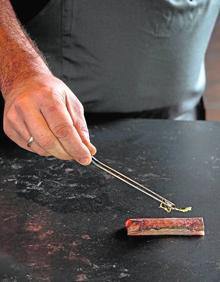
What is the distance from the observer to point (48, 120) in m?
0.81

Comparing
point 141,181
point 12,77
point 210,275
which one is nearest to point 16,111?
point 12,77

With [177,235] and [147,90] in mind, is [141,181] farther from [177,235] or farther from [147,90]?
[147,90]

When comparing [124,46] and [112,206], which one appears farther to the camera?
[124,46]

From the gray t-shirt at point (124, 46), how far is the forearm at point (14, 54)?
0.07 meters

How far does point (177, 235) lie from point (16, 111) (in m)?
0.26

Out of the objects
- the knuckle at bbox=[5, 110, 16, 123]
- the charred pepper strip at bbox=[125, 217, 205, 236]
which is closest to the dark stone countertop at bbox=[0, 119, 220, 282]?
the charred pepper strip at bbox=[125, 217, 205, 236]

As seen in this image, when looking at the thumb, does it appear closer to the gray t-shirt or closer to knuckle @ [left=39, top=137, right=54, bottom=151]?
knuckle @ [left=39, top=137, right=54, bottom=151]

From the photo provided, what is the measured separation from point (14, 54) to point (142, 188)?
0.27 m

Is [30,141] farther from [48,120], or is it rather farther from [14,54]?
[14,54]

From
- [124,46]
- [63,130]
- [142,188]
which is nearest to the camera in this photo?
[63,130]

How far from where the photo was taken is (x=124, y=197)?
0.89 metres

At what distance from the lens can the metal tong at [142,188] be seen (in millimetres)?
865

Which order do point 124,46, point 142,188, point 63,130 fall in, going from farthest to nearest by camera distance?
point 124,46
point 142,188
point 63,130

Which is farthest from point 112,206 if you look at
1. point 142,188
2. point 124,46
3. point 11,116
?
point 124,46
